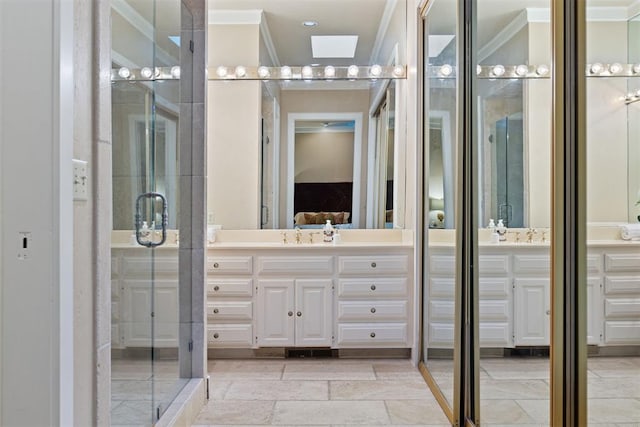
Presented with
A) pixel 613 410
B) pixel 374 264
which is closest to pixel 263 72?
pixel 374 264

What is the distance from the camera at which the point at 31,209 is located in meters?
1.18

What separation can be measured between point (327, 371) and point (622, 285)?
2486mm

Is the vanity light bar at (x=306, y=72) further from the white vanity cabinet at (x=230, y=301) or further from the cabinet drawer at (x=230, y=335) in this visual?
the cabinet drawer at (x=230, y=335)

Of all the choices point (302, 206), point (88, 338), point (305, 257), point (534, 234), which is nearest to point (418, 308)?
point (305, 257)

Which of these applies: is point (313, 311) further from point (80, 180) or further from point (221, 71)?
point (80, 180)

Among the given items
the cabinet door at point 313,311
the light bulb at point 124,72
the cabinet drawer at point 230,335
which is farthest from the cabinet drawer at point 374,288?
the light bulb at point 124,72

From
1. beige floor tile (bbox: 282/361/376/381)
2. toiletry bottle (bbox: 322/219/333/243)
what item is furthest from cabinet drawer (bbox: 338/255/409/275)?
beige floor tile (bbox: 282/361/376/381)

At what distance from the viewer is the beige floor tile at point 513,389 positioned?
1.47 m

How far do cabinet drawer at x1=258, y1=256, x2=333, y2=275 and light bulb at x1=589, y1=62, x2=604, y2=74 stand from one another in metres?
2.45

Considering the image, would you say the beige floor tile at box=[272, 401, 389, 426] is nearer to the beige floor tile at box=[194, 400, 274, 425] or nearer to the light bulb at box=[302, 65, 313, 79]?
the beige floor tile at box=[194, 400, 274, 425]

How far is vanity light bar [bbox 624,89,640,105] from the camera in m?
1.00

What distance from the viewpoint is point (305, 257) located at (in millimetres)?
3438

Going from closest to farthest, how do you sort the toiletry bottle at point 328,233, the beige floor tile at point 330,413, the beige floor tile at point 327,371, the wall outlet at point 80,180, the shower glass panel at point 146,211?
the wall outlet at point 80,180
the shower glass panel at point 146,211
the beige floor tile at point 330,413
the beige floor tile at point 327,371
the toiletry bottle at point 328,233

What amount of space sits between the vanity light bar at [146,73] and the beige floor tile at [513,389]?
73.1 inches
